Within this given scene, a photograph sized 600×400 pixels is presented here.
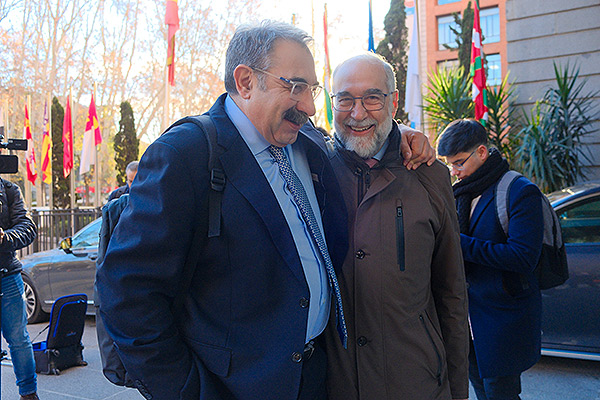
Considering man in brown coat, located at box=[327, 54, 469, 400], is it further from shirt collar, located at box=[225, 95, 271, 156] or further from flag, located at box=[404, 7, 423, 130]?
flag, located at box=[404, 7, 423, 130]

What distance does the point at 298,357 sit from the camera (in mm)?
1658

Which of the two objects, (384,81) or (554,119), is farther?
(554,119)

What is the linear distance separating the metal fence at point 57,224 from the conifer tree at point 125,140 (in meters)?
11.6

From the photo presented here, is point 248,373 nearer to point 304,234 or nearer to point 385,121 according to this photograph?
point 304,234

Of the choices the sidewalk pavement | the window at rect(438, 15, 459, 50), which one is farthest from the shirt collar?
the window at rect(438, 15, 459, 50)

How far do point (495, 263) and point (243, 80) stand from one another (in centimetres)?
177

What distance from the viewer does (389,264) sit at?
2016 millimetres

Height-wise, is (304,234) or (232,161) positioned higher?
(232,161)

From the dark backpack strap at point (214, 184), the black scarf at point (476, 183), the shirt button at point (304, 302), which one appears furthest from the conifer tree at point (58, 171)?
the shirt button at point (304, 302)

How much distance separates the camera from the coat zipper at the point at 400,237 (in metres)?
2.02

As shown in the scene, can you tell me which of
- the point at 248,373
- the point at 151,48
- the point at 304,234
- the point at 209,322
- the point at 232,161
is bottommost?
the point at 248,373

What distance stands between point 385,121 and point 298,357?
40.8 inches

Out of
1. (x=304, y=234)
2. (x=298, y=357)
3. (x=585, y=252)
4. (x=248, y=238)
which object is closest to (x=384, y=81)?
(x=304, y=234)

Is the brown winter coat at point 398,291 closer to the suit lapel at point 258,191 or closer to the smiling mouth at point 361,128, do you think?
the smiling mouth at point 361,128
